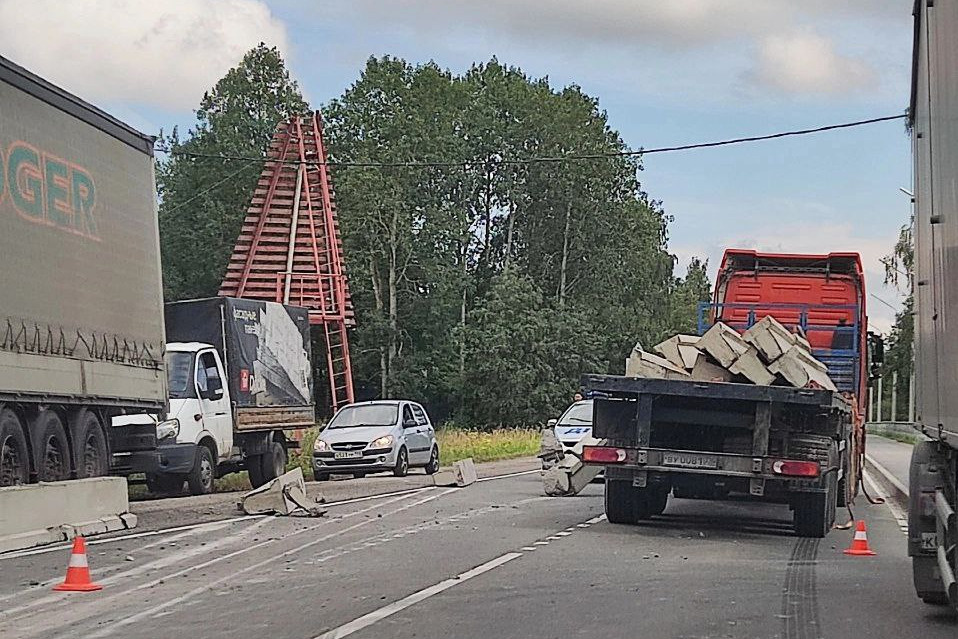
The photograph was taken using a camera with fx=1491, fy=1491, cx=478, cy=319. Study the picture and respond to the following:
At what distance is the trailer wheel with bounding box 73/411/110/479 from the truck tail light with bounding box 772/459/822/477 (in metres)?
8.19

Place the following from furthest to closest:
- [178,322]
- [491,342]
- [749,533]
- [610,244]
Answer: [610,244]
[491,342]
[178,322]
[749,533]

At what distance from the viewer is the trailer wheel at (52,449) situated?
16.7 metres

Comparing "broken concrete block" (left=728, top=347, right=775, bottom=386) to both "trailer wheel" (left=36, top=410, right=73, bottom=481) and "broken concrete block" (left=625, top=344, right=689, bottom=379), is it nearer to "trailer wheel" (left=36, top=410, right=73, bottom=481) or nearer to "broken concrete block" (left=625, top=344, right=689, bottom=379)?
"broken concrete block" (left=625, top=344, right=689, bottom=379)

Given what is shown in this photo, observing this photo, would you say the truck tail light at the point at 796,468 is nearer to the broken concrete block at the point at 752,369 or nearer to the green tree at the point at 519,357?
the broken concrete block at the point at 752,369

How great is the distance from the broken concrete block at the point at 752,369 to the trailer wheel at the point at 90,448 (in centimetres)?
776

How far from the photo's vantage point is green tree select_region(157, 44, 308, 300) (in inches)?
2675

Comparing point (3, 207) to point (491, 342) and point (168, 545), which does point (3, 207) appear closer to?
point (168, 545)

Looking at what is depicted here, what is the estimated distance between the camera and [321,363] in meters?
65.1

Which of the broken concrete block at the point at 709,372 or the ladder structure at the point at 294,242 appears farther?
the ladder structure at the point at 294,242

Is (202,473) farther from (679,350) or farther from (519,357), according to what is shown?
(519,357)

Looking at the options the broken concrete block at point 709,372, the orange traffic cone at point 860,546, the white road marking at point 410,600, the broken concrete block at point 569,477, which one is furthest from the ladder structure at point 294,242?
the white road marking at point 410,600

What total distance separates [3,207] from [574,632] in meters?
8.71

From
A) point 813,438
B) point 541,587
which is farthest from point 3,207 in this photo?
point 813,438

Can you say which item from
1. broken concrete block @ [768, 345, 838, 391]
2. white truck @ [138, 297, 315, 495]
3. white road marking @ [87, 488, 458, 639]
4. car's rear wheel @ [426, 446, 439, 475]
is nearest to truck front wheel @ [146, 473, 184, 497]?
white truck @ [138, 297, 315, 495]
